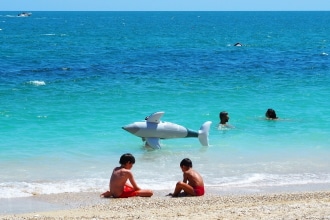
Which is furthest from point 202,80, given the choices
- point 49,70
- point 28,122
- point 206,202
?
point 206,202

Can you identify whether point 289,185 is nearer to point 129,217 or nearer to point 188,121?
point 129,217

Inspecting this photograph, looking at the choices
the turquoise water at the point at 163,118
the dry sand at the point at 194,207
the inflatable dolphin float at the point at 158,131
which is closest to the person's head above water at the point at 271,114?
the turquoise water at the point at 163,118

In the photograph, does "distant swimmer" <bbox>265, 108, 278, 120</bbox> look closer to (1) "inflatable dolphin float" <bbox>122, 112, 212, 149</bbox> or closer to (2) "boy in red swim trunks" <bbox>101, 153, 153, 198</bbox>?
(1) "inflatable dolphin float" <bbox>122, 112, 212, 149</bbox>

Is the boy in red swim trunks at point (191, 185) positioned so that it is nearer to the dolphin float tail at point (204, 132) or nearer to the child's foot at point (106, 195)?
the child's foot at point (106, 195)

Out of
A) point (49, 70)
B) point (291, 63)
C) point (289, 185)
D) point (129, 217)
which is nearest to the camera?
point (129, 217)

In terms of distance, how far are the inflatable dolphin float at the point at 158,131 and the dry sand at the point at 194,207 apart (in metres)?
4.19

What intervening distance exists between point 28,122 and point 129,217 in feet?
37.2

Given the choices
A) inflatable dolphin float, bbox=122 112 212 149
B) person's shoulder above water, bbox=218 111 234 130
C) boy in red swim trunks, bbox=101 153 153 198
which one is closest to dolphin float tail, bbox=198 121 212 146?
inflatable dolphin float, bbox=122 112 212 149

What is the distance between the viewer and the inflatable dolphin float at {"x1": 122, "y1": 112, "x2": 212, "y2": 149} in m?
16.8

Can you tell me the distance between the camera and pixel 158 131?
16781 mm

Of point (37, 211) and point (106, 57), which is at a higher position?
point (106, 57)

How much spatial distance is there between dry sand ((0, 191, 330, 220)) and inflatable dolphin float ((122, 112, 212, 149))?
4.19m

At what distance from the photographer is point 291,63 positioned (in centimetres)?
4081

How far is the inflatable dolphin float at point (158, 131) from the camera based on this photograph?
659 inches
